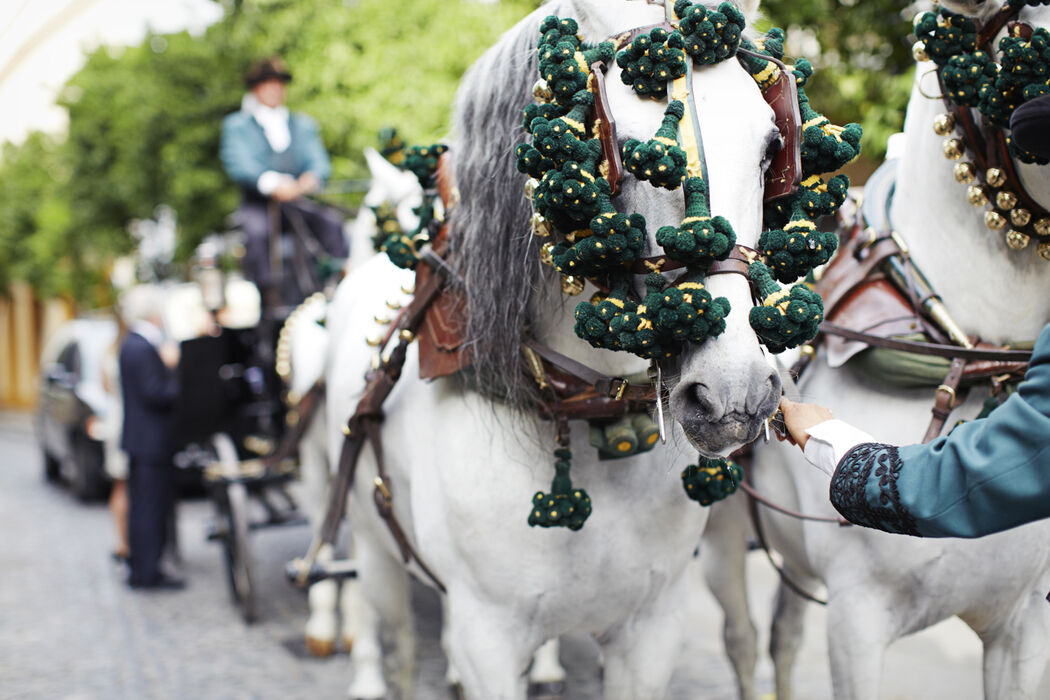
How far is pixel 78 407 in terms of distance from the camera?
32.8ft

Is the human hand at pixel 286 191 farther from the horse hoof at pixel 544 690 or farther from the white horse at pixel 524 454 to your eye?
the white horse at pixel 524 454

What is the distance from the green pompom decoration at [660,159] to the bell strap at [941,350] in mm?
886

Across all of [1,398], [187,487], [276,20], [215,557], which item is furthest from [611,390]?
[1,398]

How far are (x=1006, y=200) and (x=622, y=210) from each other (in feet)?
2.96

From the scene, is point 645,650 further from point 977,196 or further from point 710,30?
point 710,30

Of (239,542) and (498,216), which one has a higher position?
→ (498,216)

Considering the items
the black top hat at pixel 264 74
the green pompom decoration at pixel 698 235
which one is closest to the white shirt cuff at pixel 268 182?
the black top hat at pixel 264 74

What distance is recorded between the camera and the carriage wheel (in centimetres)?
534

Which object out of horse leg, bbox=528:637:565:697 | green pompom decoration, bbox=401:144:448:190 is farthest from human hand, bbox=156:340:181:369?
green pompom decoration, bbox=401:144:448:190

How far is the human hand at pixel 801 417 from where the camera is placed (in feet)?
5.80

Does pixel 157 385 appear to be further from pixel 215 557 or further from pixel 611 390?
pixel 611 390

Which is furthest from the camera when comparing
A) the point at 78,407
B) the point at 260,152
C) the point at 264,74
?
the point at 78,407

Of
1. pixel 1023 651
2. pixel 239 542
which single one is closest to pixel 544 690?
pixel 239 542

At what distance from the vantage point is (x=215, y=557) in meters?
7.67
